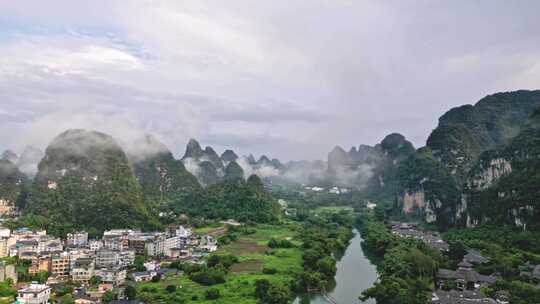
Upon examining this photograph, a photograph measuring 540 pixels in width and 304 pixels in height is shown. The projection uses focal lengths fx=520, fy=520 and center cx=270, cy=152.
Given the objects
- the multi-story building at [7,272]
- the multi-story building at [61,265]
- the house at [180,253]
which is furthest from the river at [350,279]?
the multi-story building at [7,272]

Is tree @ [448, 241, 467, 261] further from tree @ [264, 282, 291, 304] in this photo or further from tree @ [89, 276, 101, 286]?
tree @ [89, 276, 101, 286]

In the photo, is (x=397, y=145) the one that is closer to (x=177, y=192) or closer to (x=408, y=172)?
(x=408, y=172)

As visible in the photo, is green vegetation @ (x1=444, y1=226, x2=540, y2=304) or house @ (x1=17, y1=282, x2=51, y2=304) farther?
green vegetation @ (x1=444, y1=226, x2=540, y2=304)

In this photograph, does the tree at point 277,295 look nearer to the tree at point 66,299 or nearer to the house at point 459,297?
the house at point 459,297

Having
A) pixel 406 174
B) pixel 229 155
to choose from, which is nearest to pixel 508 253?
pixel 406 174

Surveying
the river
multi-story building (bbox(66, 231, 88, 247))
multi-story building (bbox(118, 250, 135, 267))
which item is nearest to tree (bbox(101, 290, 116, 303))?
multi-story building (bbox(118, 250, 135, 267))

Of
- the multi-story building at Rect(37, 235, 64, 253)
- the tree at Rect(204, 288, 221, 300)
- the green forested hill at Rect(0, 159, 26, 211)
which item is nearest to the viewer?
the tree at Rect(204, 288, 221, 300)
